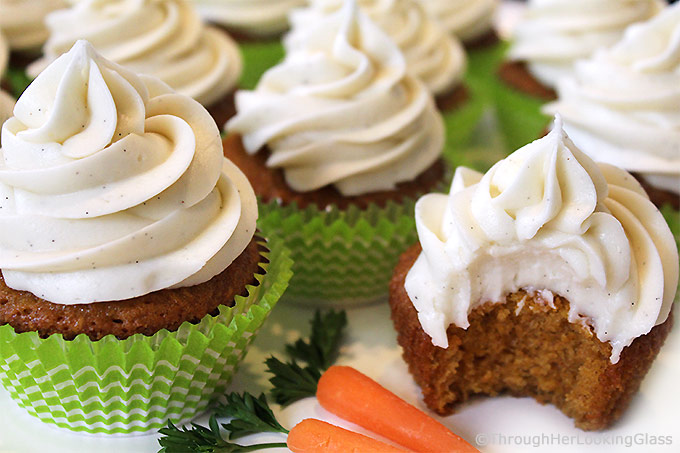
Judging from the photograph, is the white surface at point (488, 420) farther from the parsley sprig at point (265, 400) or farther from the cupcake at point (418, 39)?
the cupcake at point (418, 39)

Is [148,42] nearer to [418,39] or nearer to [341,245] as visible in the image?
[418,39]

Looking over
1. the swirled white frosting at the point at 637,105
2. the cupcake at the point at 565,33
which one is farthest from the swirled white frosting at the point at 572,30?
the swirled white frosting at the point at 637,105

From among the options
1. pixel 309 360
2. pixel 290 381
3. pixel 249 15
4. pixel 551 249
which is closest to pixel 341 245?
pixel 309 360

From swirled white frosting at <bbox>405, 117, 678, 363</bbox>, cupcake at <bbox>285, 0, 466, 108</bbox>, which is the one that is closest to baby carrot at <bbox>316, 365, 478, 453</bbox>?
swirled white frosting at <bbox>405, 117, 678, 363</bbox>

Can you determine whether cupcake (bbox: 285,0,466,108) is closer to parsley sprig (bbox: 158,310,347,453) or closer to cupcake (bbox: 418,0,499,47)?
cupcake (bbox: 418,0,499,47)

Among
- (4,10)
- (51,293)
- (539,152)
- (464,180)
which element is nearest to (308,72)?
(464,180)

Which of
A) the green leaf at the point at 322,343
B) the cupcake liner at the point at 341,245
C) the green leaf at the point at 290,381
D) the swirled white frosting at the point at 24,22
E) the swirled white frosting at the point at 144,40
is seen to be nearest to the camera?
the green leaf at the point at 290,381
